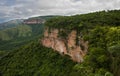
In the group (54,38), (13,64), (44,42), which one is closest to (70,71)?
(54,38)

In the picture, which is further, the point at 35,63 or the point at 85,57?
the point at 35,63

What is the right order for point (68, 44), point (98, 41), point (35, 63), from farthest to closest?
point (35, 63) < point (68, 44) < point (98, 41)

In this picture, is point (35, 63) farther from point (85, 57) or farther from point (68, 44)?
point (85, 57)

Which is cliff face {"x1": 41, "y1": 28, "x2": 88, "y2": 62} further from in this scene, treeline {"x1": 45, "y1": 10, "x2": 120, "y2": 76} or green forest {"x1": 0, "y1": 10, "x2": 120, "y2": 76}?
treeline {"x1": 45, "y1": 10, "x2": 120, "y2": 76}

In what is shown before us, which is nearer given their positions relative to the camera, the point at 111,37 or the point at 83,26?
the point at 111,37

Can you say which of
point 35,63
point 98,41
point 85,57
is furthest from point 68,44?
point 85,57

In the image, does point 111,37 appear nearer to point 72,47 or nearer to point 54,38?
point 72,47
